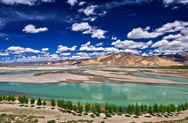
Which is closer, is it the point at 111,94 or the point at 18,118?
the point at 18,118

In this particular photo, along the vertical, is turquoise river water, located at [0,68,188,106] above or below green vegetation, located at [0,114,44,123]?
below

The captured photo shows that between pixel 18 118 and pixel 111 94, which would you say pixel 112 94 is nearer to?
pixel 111 94

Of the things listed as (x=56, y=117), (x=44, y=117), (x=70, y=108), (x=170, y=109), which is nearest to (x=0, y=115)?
(x=44, y=117)

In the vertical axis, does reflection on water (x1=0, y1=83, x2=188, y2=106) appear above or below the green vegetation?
below

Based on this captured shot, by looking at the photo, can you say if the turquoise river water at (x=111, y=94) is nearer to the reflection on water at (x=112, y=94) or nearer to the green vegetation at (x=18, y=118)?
the reflection on water at (x=112, y=94)

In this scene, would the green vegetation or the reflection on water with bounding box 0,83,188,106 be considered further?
the reflection on water with bounding box 0,83,188,106

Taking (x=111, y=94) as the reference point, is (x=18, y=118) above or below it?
above

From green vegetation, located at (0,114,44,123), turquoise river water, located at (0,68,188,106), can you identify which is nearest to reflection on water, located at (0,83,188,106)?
turquoise river water, located at (0,68,188,106)

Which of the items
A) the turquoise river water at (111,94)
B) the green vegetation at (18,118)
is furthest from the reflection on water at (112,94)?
the green vegetation at (18,118)

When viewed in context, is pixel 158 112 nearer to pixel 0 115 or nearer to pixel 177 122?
pixel 177 122

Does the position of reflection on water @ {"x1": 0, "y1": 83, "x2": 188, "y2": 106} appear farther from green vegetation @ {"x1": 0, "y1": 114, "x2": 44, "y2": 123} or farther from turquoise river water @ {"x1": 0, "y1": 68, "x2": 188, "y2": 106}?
green vegetation @ {"x1": 0, "y1": 114, "x2": 44, "y2": 123}

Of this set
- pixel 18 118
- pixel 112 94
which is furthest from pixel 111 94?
pixel 18 118
